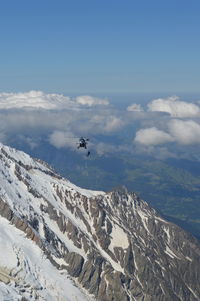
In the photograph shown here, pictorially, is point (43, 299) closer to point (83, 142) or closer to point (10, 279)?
point (10, 279)

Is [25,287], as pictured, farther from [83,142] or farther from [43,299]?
[83,142]

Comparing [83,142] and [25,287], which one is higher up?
[83,142]

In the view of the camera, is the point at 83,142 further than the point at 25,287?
No

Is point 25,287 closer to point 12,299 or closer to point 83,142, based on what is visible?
point 12,299

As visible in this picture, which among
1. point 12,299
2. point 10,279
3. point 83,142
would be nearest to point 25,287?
point 10,279

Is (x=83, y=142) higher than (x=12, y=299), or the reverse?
(x=83, y=142)

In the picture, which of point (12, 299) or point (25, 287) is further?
point (25, 287)

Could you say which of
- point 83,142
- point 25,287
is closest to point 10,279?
point 25,287

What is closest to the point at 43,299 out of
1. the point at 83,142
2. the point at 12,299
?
the point at 12,299
